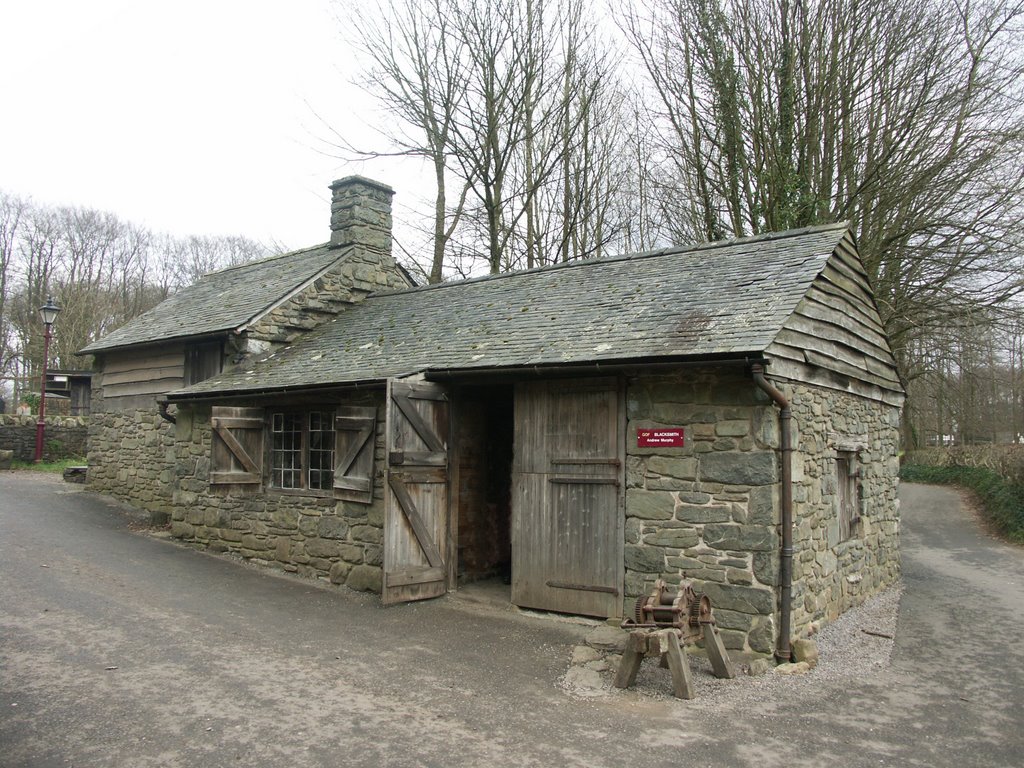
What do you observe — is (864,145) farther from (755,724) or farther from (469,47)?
(755,724)

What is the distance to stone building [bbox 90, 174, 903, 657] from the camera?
7078 mm

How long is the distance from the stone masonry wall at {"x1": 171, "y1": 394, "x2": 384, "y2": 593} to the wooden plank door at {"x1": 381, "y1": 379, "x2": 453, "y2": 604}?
0.62 metres

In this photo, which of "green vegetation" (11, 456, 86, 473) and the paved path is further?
"green vegetation" (11, 456, 86, 473)

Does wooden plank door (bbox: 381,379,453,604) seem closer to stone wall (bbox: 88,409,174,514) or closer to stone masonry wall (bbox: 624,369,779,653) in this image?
stone masonry wall (bbox: 624,369,779,653)

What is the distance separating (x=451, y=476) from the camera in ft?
30.7

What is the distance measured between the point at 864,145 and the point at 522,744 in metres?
14.8

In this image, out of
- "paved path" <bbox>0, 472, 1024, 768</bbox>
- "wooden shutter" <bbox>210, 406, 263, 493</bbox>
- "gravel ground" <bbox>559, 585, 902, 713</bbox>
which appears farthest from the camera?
"wooden shutter" <bbox>210, 406, 263, 493</bbox>

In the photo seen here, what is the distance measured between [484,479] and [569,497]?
91.6 inches

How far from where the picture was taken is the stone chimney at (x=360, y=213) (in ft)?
45.9

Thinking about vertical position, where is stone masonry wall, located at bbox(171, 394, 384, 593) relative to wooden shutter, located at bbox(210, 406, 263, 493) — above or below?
below

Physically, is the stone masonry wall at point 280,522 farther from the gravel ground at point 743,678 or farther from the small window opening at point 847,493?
the small window opening at point 847,493

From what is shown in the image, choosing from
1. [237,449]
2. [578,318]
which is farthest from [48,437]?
[578,318]

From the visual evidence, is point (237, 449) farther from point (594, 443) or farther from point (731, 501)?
point (731, 501)

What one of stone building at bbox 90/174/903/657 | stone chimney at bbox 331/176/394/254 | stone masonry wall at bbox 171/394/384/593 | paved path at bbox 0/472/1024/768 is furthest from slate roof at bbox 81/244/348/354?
paved path at bbox 0/472/1024/768
